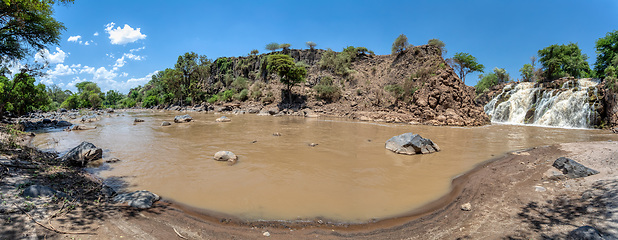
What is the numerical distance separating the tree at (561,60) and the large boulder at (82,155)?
4307 centimetres

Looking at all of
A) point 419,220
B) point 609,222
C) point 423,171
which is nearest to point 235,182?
point 419,220

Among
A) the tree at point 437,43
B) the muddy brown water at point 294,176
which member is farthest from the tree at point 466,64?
the muddy brown water at point 294,176

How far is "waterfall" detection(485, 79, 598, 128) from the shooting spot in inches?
756

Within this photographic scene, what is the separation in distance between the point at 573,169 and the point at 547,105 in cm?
2321

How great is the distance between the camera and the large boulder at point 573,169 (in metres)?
Result: 4.82

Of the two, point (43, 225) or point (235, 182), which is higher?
point (43, 225)

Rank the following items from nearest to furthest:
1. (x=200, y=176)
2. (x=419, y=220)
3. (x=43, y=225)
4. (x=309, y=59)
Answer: (x=43, y=225) → (x=419, y=220) → (x=200, y=176) → (x=309, y=59)

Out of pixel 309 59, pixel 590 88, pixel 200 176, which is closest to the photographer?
pixel 200 176

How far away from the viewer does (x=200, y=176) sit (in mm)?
6293

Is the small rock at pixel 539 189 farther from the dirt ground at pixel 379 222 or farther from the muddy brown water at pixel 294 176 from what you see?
the muddy brown water at pixel 294 176

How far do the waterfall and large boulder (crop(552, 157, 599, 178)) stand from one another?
20.9 m

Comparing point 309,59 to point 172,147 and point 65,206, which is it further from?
point 65,206

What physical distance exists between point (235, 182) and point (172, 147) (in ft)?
19.1

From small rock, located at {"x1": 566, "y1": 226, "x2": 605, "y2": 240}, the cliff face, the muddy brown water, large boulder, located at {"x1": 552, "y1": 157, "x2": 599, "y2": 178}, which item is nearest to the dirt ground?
small rock, located at {"x1": 566, "y1": 226, "x2": 605, "y2": 240}
